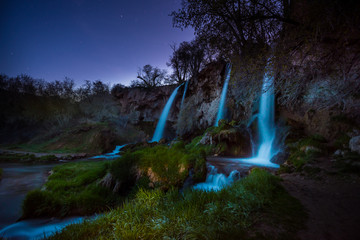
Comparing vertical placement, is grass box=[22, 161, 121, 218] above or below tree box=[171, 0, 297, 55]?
below

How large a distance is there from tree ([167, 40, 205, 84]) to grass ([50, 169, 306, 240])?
Answer: 83.2 feet

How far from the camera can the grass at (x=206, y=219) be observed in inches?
91.2

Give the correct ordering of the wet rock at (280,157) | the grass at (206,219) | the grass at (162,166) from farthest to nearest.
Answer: the wet rock at (280,157)
the grass at (162,166)
the grass at (206,219)

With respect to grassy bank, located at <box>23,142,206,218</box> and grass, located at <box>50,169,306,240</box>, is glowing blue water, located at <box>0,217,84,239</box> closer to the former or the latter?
grassy bank, located at <box>23,142,206,218</box>

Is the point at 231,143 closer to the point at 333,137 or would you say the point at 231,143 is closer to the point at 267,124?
the point at 267,124

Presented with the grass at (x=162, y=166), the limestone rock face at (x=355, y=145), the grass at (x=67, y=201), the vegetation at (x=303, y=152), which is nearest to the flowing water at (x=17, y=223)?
the grass at (x=67, y=201)

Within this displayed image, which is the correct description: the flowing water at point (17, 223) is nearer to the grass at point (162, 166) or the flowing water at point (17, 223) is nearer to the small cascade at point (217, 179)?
the grass at point (162, 166)

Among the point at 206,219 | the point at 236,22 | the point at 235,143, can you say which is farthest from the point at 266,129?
the point at 206,219

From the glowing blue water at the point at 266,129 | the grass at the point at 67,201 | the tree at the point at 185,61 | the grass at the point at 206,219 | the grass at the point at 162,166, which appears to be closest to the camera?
the grass at the point at 206,219

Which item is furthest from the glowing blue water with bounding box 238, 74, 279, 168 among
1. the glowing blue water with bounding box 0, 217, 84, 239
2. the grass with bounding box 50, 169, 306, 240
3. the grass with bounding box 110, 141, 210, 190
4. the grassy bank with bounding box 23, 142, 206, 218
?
the glowing blue water with bounding box 0, 217, 84, 239

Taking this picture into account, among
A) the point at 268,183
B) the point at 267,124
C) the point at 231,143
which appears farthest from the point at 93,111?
the point at 268,183

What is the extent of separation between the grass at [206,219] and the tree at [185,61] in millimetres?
25369

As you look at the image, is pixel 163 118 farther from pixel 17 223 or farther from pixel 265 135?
pixel 17 223

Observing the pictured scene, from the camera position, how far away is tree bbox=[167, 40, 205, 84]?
2729cm
